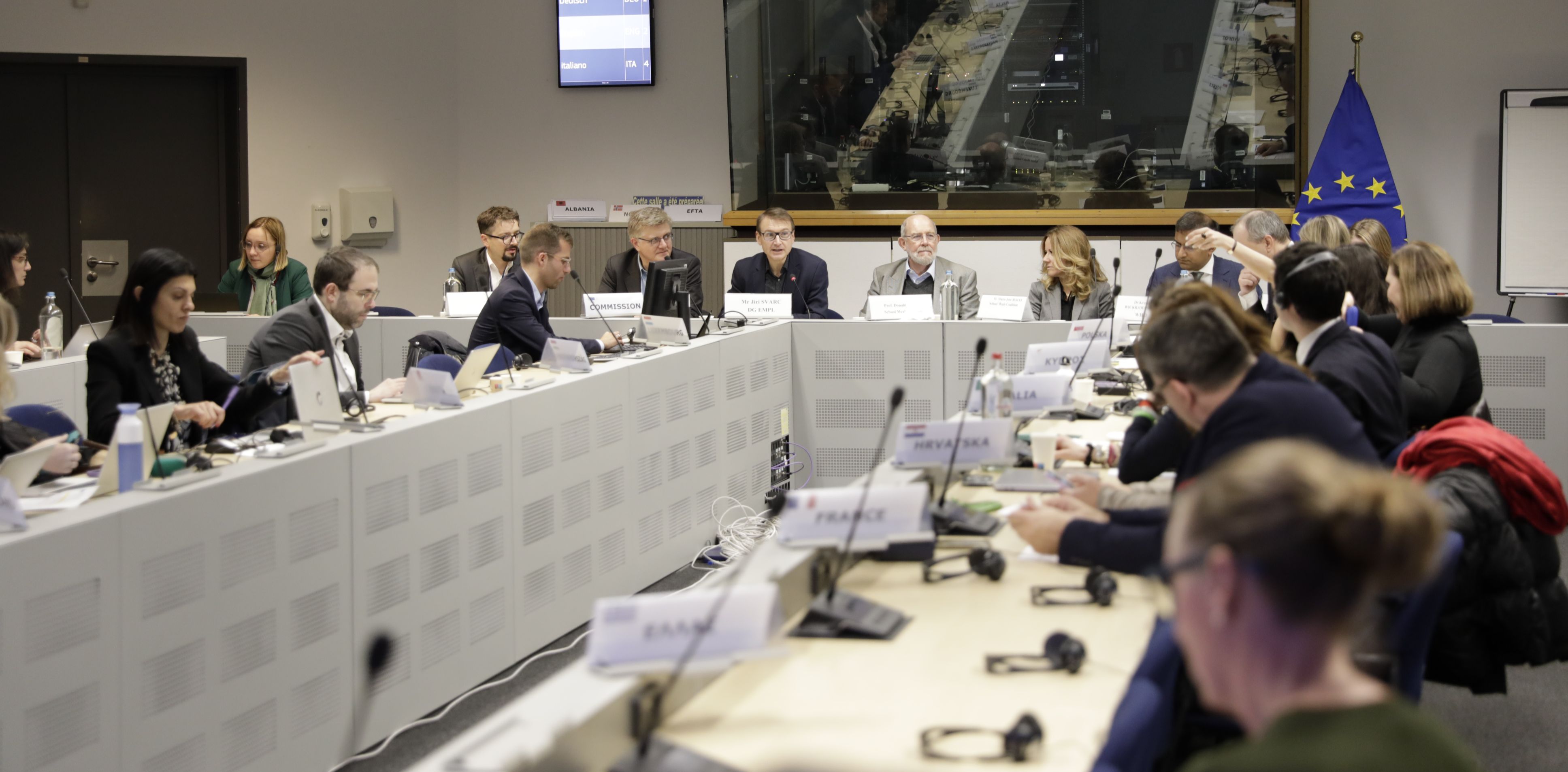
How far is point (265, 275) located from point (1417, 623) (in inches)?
229

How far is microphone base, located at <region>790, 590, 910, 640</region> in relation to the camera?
2049mm

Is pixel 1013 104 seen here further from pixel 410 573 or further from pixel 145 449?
pixel 145 449

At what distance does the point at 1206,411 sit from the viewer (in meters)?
2.28

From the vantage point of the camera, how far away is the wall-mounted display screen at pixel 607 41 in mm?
8547

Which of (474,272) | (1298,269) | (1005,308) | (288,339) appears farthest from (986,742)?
(474,272)

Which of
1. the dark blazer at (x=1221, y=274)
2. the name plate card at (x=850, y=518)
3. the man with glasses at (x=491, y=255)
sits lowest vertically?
the name plate card at (x=850, y=518)

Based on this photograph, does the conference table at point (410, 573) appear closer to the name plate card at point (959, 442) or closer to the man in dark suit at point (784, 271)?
the name plate card at point (959, 442)

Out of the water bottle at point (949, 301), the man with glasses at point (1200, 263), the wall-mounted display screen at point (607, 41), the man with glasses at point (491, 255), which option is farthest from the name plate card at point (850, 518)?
the wall-mounted display screen at point (607, 41)

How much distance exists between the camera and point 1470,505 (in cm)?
256

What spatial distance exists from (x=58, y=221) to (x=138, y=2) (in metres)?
1.37

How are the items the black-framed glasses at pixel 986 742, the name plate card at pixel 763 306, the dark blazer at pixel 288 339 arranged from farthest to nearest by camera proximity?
the name plate card at pixel 763 306, the dark blazer at pixel 288 339, the black-framed glasses at pixel 986 742

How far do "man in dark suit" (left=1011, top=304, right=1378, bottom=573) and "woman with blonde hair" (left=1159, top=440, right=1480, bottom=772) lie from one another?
1062 mm

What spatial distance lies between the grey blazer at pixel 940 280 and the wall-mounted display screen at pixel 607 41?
9.65 ft

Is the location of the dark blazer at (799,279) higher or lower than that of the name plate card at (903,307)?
higher
